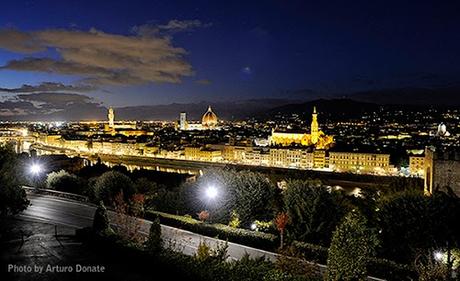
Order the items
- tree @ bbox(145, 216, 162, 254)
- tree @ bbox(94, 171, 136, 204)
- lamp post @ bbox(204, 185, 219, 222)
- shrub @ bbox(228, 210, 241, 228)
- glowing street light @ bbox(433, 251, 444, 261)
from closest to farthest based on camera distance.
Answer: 1. tree @ bbox(145, 216, 162, 254)
2. glowing street light @ bbox(433, 251, 444, 261)
3. shrub @ bbox(228, 210, 241, 228)
4. lamp post @ bbox(204, 185, 219, 222)
5. tree @ bbox(94, 171, 136, 204)

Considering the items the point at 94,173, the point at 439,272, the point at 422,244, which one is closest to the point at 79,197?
the point at 422,244

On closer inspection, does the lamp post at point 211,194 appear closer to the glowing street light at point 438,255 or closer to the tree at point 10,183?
the tree at point 10,183

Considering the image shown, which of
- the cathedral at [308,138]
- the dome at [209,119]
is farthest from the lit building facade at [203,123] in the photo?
the cathedral at [308,138]

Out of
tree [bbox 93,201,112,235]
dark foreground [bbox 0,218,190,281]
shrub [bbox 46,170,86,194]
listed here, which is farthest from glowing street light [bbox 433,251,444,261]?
shrub [bbox 46,170,86,194]

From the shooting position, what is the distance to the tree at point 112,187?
50.9 ft

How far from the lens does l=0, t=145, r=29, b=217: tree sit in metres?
10.1

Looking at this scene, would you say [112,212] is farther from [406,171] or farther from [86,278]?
[406,171]

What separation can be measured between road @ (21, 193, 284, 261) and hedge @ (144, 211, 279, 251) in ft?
0.57

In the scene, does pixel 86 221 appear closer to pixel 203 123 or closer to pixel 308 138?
pixel 308 138

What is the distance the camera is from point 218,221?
12.4 m

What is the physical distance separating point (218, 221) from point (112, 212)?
3007 millimetres

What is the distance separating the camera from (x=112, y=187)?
619 inches

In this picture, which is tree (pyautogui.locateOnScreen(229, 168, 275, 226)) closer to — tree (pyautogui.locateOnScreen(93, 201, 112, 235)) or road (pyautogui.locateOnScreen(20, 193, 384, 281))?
road (pyautogui.locateOnScreen(20, 193, 384, 281))

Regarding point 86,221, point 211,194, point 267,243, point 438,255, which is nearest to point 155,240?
point 267,243
